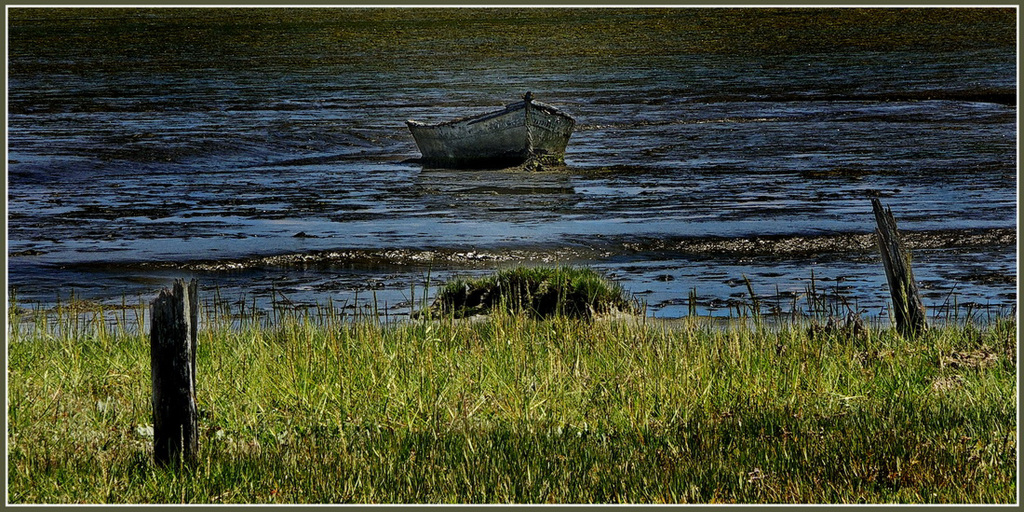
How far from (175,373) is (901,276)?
6.00 metres

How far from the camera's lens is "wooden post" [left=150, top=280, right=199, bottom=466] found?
625cm

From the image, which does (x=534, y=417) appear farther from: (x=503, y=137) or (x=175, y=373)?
(x=503, y=137)

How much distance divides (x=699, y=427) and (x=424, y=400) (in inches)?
67.3

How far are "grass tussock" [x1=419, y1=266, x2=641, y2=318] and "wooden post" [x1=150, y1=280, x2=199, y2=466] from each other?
5.45 m

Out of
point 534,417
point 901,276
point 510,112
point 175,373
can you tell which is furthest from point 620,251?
point 175,373

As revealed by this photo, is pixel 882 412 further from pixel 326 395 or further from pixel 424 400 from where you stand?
pixel 326 395

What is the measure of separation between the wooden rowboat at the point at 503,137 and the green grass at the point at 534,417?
791 inches

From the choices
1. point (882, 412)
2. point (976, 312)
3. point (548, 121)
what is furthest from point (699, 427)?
point (548, 121)

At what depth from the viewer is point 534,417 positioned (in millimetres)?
7398

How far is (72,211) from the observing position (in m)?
23.0

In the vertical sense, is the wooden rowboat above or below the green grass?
above

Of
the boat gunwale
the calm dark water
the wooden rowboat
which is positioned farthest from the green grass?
the wooden rowboat

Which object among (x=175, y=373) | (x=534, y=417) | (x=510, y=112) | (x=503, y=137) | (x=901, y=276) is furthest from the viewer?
(x=503, y=137)

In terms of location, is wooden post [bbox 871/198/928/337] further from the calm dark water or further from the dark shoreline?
the dark shoreline
